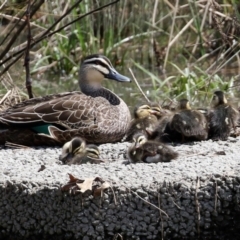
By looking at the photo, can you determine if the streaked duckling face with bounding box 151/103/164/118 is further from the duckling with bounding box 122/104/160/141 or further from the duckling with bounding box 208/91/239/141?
the duckling with bounding box 208/91/239/141

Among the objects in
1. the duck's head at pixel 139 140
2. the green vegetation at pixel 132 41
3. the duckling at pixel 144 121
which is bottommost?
the duck's head at pixel 139 140

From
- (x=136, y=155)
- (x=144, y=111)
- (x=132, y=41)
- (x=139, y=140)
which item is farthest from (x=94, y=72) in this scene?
(x=132, y=41)

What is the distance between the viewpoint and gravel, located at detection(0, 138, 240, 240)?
5414mm

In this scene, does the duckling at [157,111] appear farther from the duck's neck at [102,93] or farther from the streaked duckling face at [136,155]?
the streaked duckling face at [136,155]

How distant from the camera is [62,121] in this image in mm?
6980

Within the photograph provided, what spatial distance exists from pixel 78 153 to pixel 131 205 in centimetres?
91

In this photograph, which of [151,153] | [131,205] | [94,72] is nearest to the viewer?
[131,205]

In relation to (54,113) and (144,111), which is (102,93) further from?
(54,113)

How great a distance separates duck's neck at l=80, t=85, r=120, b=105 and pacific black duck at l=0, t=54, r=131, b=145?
0.44 feet

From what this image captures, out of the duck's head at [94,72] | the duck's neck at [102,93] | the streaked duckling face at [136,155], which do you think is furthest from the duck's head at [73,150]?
the duck's head at [94,72]

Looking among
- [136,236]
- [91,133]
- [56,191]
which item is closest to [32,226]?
[56,191]

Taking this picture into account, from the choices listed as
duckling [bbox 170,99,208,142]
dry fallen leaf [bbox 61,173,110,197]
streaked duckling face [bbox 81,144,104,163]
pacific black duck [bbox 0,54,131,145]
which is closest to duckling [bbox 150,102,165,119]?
pacific black duck [bbox 0,54,131,145]

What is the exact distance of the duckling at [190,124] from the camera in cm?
666

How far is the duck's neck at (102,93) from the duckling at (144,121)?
244 millimetres
